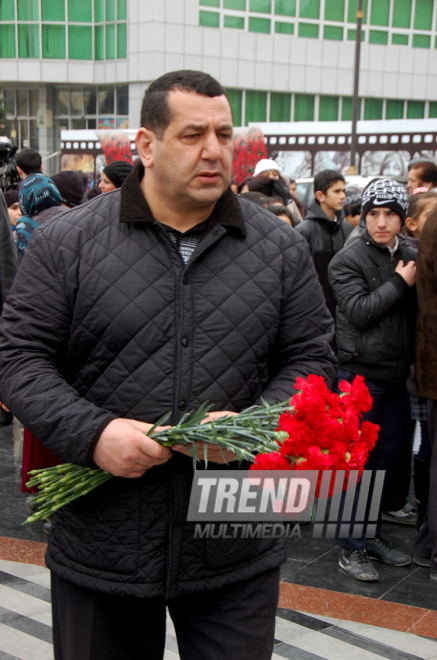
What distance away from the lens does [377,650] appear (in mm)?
3639

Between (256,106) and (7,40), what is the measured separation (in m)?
13.1

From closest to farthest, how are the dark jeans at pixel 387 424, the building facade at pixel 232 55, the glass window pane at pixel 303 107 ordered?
the dark jeans at pixel 387 424, the building facade at pixel 232 55, the glass window pane at pixel 303 107

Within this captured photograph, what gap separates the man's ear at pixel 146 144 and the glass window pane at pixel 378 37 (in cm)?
4209

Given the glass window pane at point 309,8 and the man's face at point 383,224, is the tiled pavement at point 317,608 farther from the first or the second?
the glass window pane at point 309,8

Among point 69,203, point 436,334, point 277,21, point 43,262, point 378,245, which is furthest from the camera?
point 277,21

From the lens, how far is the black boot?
5.13 meters

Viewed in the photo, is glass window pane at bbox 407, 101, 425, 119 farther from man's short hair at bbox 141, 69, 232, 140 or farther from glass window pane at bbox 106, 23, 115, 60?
man's short hair at bbox 141, 69, 232, 140

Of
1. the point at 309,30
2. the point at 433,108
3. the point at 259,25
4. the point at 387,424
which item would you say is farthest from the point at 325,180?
the point at 433,108

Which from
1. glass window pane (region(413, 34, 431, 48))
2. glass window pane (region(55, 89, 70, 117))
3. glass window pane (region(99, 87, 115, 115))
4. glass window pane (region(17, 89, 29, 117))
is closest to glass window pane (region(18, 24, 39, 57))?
glass window pane (region(55, 89, 70, 117))

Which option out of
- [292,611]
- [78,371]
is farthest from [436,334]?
[78,371]

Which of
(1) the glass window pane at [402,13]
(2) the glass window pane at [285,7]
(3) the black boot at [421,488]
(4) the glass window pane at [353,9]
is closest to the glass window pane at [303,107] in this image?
(2) the glass window pane at [285,7]

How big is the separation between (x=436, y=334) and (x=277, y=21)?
38.8 metres

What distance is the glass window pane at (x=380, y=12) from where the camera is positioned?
40344 millimetres

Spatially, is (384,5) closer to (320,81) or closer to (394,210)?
(320,81)
